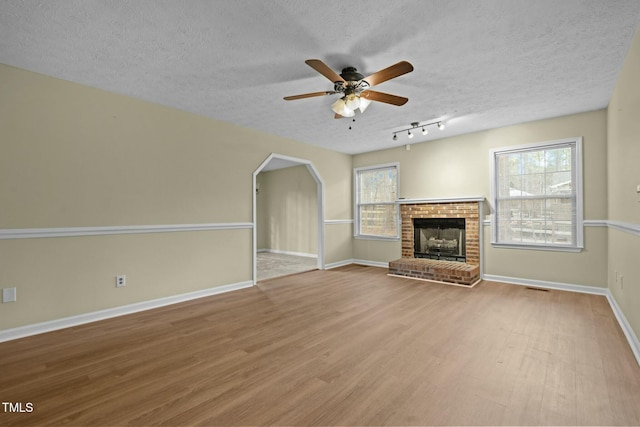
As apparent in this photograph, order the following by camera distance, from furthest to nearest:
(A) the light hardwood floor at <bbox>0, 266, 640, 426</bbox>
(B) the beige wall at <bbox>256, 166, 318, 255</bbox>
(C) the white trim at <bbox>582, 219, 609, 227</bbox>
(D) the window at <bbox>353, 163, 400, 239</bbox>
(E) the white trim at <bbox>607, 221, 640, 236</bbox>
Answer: (B) the beige wall at <bbox>256, 166, 318, 255</bbox>
(D) the window at <bbox>353, 163, 400, 239</bbox>
(C) the white trim at <bbox>582, 219, 609, 227</bbox>
(E) the white trim at <bbox>607, 221, 640, 236</bbox>
(A) the light hardwood floor at <bbox>0, 266, 640, 426</bbox>

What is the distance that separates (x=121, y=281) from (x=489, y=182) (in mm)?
5388

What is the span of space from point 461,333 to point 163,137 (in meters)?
4.00

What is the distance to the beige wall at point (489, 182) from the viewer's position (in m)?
3.97

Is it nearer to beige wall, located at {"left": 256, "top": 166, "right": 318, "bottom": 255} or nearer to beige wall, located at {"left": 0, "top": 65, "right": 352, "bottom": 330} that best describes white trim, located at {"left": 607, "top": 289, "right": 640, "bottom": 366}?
beige wall, located at {"left": 0, "top": 65, "right": 352, "bottom": 330}

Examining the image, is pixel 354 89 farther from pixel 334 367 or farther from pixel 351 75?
pixel 334 367

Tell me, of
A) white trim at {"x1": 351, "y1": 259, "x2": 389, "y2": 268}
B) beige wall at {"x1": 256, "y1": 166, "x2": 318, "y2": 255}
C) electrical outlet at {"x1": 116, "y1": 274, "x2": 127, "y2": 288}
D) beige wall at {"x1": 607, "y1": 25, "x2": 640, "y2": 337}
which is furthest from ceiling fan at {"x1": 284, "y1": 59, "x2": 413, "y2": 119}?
beige wall at {"x1": 256, "y1": 166, "x2": 318, "y2": 255}

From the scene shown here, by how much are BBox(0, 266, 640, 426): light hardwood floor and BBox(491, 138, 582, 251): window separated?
1.15m

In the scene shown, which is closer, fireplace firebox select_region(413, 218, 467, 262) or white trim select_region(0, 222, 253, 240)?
white trim select_region(0, 222, 253, 240)

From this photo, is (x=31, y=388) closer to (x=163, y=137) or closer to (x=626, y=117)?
(x=163, y=137)

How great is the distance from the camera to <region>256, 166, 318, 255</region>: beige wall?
25.9ft

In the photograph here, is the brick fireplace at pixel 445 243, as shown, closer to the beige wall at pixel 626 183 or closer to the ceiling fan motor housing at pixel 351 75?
the beige wall at pixel 626 183

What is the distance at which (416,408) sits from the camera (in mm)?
1731

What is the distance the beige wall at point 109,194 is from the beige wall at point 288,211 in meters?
3.34

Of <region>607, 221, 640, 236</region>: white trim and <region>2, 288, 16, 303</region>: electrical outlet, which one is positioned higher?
<region>607, 221, 640, 236</region>: white trim
